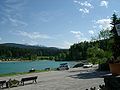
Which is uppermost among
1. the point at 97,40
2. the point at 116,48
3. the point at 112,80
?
the point at 97,40

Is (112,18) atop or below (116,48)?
atop

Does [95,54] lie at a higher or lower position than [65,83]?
higher

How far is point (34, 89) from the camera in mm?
24484

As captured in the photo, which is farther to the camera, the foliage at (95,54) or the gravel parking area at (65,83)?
the foliage at (95,54)

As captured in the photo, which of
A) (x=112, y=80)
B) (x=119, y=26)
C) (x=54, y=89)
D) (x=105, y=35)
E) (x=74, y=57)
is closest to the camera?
(x=119, y=26)

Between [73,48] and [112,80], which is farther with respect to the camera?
[73,48]

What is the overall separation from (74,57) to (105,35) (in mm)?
128364

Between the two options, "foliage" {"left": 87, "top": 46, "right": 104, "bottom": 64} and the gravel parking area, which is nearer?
the gravel parking area

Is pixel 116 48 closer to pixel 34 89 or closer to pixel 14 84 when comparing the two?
pixel 34 89

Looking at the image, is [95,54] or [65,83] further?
[95,54]

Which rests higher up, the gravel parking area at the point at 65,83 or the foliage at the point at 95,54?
the foliage at the point at 95,54

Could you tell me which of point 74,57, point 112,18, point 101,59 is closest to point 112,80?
point 112,18

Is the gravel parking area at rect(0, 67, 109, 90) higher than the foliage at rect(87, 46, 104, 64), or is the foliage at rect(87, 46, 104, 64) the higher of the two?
the foliage at rect(87, 46, 104, 64)

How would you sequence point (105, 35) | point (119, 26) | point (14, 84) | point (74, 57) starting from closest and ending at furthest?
point (119, 26) < point (14, 84) < point (105, 35) < point (74, 57)
